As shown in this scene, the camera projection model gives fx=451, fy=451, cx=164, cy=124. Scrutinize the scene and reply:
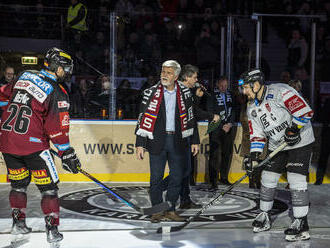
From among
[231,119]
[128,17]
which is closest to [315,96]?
[231,119]

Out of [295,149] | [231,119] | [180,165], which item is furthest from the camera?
[231,119]

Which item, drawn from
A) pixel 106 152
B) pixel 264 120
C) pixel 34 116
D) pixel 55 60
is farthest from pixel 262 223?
pixel 106 152

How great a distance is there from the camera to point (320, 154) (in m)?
6.94

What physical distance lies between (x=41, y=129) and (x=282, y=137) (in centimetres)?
220

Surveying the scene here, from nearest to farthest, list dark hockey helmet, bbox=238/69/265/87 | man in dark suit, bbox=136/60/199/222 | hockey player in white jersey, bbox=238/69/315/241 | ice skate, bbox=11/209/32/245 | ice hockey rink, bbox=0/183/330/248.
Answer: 1. ice skate, bbox=11/209/32/245
2. ice hockey rink, bbox=0/183/330/248
3. hockey player in white jersey, bbox=238/69/315/241
4. dark hockey helmet, bbox=238/69/265/87
5. man in dark suit, bbox=136/60/199/222

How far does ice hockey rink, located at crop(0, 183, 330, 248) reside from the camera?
3963 millimetres

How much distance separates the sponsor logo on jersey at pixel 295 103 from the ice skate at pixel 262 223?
107 centimetres

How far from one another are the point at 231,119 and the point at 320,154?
1520 mm

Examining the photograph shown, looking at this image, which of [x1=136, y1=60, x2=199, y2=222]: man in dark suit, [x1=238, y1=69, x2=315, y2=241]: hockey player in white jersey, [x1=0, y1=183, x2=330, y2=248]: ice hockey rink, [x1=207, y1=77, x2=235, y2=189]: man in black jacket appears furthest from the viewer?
[x1=207, y1=77, x2=235, y2=189]: man in black jacket

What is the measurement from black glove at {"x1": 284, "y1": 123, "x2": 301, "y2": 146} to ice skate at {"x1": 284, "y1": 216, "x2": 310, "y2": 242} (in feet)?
2.40

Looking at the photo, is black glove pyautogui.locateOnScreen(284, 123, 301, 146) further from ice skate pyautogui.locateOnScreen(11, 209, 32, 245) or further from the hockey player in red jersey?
Answer: ice skate pyautogui.locateOnScreen(11, 209, 32, 245)

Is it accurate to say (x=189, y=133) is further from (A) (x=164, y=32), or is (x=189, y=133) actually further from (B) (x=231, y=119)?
(A) (x=164, y=32)

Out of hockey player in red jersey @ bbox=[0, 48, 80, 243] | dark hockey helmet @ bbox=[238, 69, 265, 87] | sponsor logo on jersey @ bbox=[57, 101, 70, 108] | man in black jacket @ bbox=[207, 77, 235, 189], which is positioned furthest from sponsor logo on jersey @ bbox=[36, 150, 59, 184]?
man in black jacket @ bbox=[207, 77, 235, 189]

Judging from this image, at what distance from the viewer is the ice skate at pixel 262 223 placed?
4.30m
